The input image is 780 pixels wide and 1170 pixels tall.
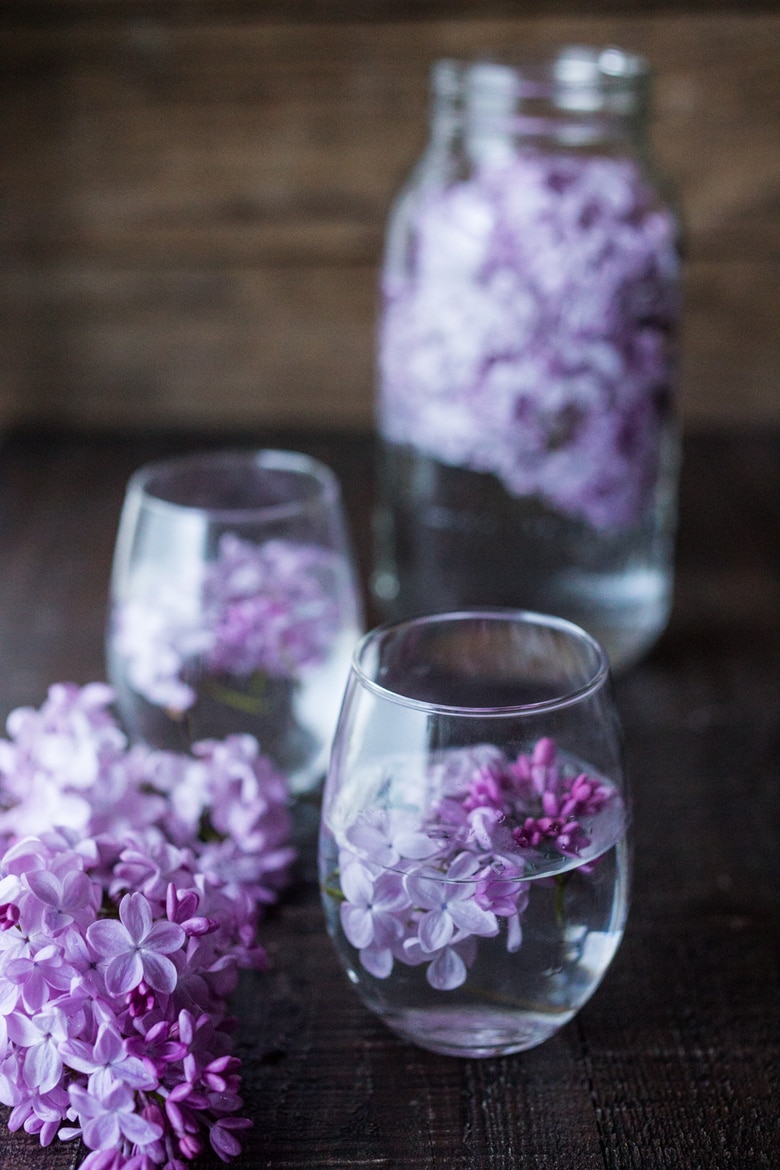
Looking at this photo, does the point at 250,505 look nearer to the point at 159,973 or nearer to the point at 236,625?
the point at 236,625

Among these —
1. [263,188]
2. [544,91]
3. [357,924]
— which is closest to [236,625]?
[357,924]

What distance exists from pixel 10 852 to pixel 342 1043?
140 millimetres

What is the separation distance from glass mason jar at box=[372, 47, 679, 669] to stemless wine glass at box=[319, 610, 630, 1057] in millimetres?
281

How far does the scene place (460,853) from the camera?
0.42 m

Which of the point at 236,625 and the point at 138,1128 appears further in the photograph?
the point at 236,625

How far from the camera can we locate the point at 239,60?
111 cm

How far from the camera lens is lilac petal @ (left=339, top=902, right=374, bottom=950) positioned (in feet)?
1.41

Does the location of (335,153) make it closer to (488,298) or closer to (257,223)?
(257,223)

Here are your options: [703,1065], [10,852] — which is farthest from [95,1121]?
[703,1065]

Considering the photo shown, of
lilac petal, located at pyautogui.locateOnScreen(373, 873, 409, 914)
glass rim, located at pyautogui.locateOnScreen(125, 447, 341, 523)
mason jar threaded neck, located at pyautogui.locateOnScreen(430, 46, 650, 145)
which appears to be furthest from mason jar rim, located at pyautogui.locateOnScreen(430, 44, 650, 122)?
lilac petal, located at pyautogui.locateOnScreen(373, 873, 409, 914)

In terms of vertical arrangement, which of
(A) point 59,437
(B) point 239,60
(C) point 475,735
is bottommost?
(A) point 59,437

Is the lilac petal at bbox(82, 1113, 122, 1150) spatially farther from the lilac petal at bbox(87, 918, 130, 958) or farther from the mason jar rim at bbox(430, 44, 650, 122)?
the mason jar rim at bbox(430, 44, 650, 122)

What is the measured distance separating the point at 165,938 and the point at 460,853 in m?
0.10

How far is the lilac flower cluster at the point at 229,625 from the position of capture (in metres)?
0.58
